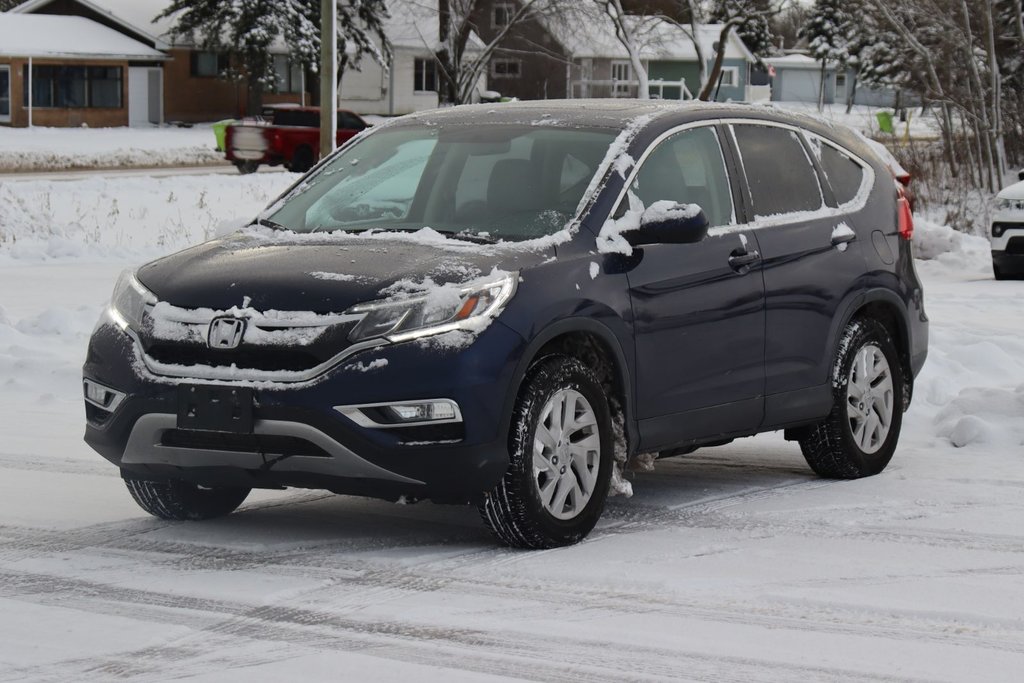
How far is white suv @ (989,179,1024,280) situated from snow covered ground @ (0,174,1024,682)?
353 inches

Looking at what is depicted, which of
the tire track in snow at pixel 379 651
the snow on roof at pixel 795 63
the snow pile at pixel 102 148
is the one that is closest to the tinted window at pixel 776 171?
the tire track in snow at pixel 379 651

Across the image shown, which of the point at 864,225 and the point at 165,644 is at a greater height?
the point at 864,225

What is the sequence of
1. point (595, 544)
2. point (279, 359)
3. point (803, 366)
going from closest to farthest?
1. point (279, 359)
2. point (595, 544)
3. point (803, 366)

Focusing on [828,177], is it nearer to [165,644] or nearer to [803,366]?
[803,366]

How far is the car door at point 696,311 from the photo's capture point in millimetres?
7336

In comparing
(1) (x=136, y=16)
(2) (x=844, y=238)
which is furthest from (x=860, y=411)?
(1) (x=136, y=16)

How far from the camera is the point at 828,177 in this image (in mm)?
8805

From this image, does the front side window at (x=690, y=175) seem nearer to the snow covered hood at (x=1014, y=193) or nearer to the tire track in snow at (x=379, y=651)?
the tire track in snow at (x=379, y=651)

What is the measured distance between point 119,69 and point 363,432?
60155mm

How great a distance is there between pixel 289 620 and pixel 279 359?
1.10m

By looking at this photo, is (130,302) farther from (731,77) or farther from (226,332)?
(731,77)

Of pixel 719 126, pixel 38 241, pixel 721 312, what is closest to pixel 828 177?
pixel 719 126

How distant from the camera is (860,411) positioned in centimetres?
874

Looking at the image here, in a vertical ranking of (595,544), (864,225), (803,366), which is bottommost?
(595,544)
